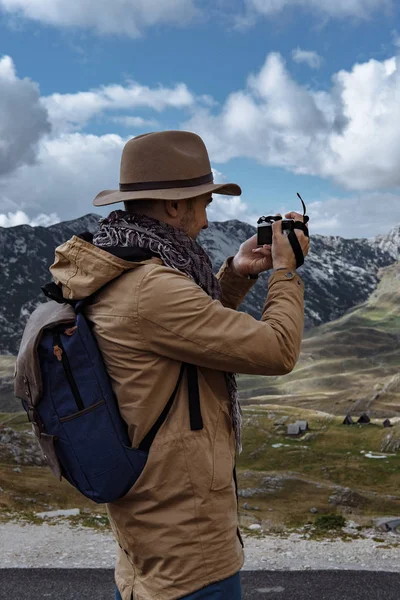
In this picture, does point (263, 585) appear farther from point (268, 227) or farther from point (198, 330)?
point (198, 330)

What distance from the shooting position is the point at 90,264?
347 centimetres

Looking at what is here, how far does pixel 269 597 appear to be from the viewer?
32.7ft

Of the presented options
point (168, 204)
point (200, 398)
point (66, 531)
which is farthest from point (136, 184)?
point (66, 531)

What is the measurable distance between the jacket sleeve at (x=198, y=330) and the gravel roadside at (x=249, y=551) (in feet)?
32.0

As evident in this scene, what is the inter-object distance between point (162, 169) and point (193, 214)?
0.34 m

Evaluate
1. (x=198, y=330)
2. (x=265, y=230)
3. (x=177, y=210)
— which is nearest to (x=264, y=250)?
(x=265, y=230)

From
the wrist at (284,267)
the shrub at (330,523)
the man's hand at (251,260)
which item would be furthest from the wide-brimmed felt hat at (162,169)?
the shrub at (330,523)

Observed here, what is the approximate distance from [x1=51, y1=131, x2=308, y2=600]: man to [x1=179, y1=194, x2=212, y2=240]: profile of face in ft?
0.32

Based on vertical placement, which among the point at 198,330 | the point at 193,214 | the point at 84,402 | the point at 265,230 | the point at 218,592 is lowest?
the point at 218,592

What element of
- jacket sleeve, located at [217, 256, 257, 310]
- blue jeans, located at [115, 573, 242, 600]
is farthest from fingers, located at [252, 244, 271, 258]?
blue jeans, located at [115, 573, 242, 600]

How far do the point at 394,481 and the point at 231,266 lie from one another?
6349 cm

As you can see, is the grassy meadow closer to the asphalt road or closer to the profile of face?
the asphalt road

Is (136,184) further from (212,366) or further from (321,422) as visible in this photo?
(321,422)

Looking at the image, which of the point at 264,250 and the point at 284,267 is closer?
the point at 284,267
